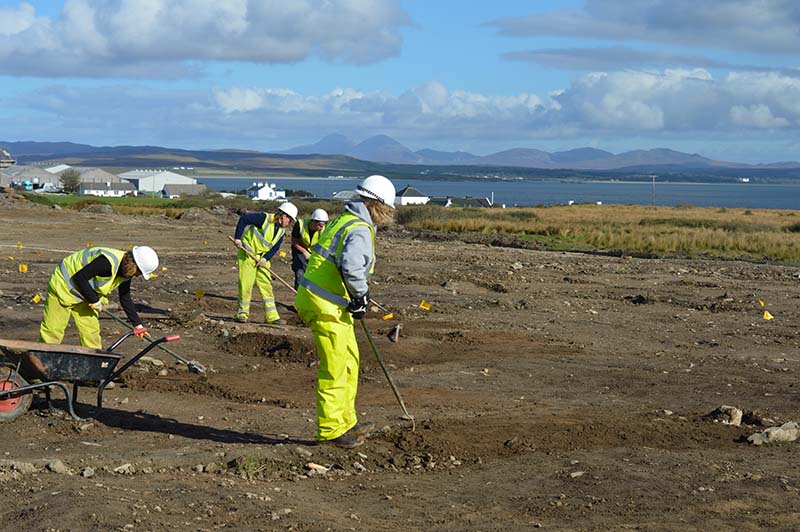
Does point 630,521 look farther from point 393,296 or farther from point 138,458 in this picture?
point 393,296

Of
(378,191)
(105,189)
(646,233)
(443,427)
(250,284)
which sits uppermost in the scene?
(378,191)

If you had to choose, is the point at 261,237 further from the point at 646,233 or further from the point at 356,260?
the point at 646,233

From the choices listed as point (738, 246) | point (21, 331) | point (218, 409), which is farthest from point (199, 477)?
point (738, 246)

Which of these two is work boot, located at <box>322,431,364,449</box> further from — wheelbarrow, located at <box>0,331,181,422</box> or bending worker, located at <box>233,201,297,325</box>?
bending worker, located at <box>233,201,297,325</box>

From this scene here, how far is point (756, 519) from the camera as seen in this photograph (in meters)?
7.28

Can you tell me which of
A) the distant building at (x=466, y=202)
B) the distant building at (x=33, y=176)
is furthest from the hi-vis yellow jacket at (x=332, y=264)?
the distant building at (x=33, y=176)

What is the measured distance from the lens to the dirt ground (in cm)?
725

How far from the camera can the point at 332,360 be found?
Answer: 8359 mm

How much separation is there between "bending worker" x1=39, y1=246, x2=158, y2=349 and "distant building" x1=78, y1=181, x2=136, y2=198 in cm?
12122

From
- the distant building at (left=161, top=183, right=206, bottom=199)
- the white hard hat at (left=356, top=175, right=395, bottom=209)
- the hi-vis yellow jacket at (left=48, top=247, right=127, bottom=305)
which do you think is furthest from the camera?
the distant building at (left=161, top=183, right=206, bottom=199)

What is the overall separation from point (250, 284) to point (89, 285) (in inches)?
230

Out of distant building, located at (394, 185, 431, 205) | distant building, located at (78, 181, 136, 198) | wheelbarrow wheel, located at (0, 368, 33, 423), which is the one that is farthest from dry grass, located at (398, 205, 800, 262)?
distant building, located at (78, 181, 136, 198)

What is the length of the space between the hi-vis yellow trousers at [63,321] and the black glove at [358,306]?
3.13 metres

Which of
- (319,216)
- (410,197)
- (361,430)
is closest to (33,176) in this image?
(410,197)
